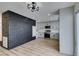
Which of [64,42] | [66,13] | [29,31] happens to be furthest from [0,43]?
[66,13]

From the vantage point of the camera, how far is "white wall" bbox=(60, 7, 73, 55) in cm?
395

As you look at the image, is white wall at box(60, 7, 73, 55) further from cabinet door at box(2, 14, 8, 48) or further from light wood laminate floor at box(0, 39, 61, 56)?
cabinet door at box(2, 14, 8, 48)

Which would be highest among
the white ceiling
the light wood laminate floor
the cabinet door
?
the white ceiling

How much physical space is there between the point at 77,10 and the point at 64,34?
124cm

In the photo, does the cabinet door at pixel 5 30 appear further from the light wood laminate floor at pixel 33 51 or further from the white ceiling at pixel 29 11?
the white ceiling at pixel 29 11

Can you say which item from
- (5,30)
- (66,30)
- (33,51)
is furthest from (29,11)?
(5,30)

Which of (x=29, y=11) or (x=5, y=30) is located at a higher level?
(x=29, y=11)

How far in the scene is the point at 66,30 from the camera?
13.3ft

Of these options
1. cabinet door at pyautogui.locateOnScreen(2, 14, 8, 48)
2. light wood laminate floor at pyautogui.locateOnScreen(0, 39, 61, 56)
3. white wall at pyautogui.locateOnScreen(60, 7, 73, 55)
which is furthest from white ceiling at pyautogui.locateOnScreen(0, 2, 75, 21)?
light wood laminate floor at pyautogui.locateOnScreen(0, 39, 61, 56)

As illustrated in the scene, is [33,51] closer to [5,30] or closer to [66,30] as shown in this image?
[66,30]

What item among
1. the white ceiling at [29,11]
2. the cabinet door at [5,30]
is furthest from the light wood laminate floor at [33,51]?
the white ceiling at [29,11]

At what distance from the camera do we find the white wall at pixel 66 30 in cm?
→ 395

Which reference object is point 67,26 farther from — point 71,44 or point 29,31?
point 29,31

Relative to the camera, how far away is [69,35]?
3992mm
